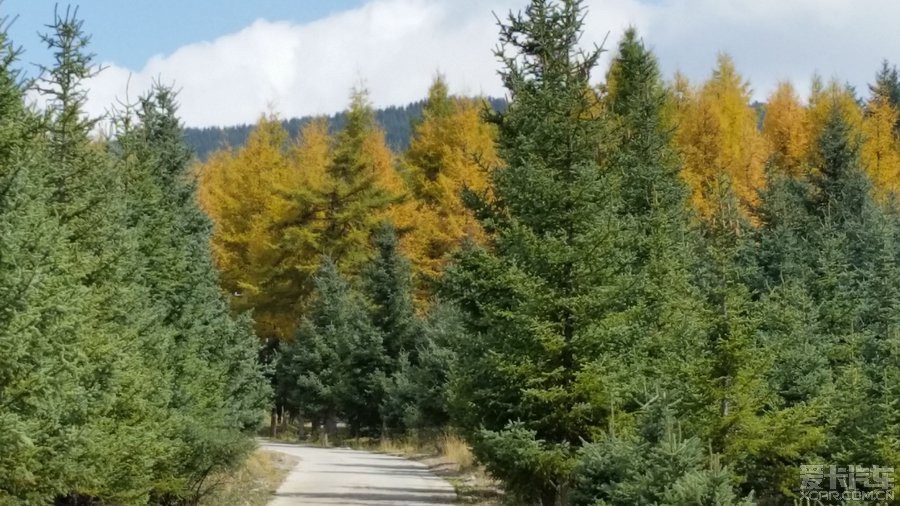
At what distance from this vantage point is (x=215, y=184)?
198 ft

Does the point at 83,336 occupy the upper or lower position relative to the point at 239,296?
lower

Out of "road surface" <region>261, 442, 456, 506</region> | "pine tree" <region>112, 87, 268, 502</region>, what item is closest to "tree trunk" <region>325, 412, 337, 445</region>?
"road surface" <region>261, 442, 456, 506</region>

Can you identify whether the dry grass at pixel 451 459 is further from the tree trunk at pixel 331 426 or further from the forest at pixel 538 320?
the forest at pixel 538 320

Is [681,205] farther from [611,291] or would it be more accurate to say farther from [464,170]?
[464,170]

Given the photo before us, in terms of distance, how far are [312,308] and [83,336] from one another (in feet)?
123

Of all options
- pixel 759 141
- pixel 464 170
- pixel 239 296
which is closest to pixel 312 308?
pixel 239 296

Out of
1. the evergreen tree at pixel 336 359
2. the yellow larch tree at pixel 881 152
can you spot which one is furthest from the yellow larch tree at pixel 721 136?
the evergreen tree at pixel 336 359

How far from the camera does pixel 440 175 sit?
167 feet

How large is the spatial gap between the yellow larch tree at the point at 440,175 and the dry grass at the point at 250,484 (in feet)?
59.5

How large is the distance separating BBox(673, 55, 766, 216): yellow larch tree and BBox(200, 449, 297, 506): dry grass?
21.8m

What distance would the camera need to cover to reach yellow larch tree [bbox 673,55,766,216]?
45.5m

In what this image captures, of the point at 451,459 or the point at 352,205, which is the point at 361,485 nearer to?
the point at 451,459

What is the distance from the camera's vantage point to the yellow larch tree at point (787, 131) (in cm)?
5025

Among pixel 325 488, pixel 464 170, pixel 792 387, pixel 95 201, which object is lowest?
pixel 325 488
